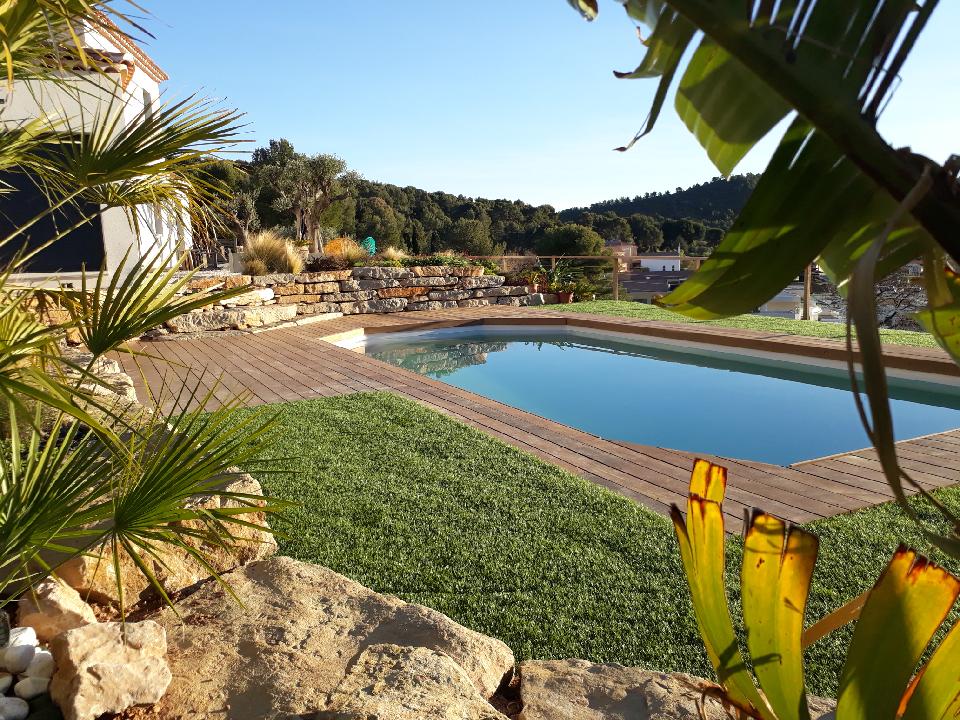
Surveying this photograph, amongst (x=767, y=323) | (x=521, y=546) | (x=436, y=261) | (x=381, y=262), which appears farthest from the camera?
(x=436, y=261)

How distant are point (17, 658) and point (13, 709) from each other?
0.56 feet

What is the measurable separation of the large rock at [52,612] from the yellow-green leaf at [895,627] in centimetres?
200

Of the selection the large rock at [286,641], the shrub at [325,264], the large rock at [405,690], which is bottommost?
the large rock at [286,641]

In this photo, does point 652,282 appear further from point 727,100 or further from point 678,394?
point 727,100

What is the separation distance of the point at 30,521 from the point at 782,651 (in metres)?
1.46

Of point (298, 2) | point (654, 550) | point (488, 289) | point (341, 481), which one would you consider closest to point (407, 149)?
point (488, 289)

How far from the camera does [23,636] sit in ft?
5.77

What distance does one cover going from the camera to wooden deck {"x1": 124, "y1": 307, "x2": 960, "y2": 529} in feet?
11.2

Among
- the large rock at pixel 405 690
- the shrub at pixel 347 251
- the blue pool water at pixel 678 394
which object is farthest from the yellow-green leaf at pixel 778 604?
the shrub at pixel 347 251

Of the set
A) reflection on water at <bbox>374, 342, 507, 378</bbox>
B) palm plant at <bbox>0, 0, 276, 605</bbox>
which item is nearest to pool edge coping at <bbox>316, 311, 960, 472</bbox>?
reflection on water at <bbox>374, 342, 507, 378</bbox>

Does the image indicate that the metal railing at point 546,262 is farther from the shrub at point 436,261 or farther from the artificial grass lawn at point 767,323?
the artificial grass lawn at point 767,323

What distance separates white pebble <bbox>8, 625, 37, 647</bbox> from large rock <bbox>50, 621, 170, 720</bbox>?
0.16 metres

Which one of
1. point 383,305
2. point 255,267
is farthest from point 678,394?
point 255,267

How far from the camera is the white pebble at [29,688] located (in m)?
1.63
